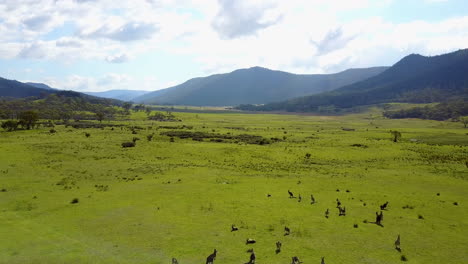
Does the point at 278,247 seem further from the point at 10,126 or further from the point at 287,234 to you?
the point at 10,126

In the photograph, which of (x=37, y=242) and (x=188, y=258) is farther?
(x=37, y=242)

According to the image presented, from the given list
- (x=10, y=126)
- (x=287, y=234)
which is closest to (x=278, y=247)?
(x=287, y=234)

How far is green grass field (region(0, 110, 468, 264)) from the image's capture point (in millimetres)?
27703

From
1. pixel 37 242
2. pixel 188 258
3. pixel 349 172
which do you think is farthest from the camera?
pixel 349 172

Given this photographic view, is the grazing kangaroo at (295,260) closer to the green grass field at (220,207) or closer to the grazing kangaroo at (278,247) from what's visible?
the green grass field at (220,207)

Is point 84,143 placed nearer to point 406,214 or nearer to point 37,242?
point 37,242

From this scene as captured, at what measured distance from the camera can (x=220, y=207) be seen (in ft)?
130

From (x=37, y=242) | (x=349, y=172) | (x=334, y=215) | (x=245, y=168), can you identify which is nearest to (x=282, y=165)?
(x=245, y=168)

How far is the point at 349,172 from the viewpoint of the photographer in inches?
2515

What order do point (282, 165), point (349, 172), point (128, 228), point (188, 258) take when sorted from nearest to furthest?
point (188, 258), point (128, 228), point (349, 172), point (282, 165)

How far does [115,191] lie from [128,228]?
15.5 metres

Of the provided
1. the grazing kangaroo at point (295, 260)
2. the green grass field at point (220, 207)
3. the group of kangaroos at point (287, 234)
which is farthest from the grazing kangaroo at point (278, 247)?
the grazing kangaroo at point (295, 260)

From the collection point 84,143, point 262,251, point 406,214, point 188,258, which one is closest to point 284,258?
point 262,251

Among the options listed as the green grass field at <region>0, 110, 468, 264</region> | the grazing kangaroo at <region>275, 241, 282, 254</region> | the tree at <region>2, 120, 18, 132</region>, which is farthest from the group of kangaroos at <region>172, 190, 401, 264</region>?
the tree at <region>2, 120, 18, 132</region>
